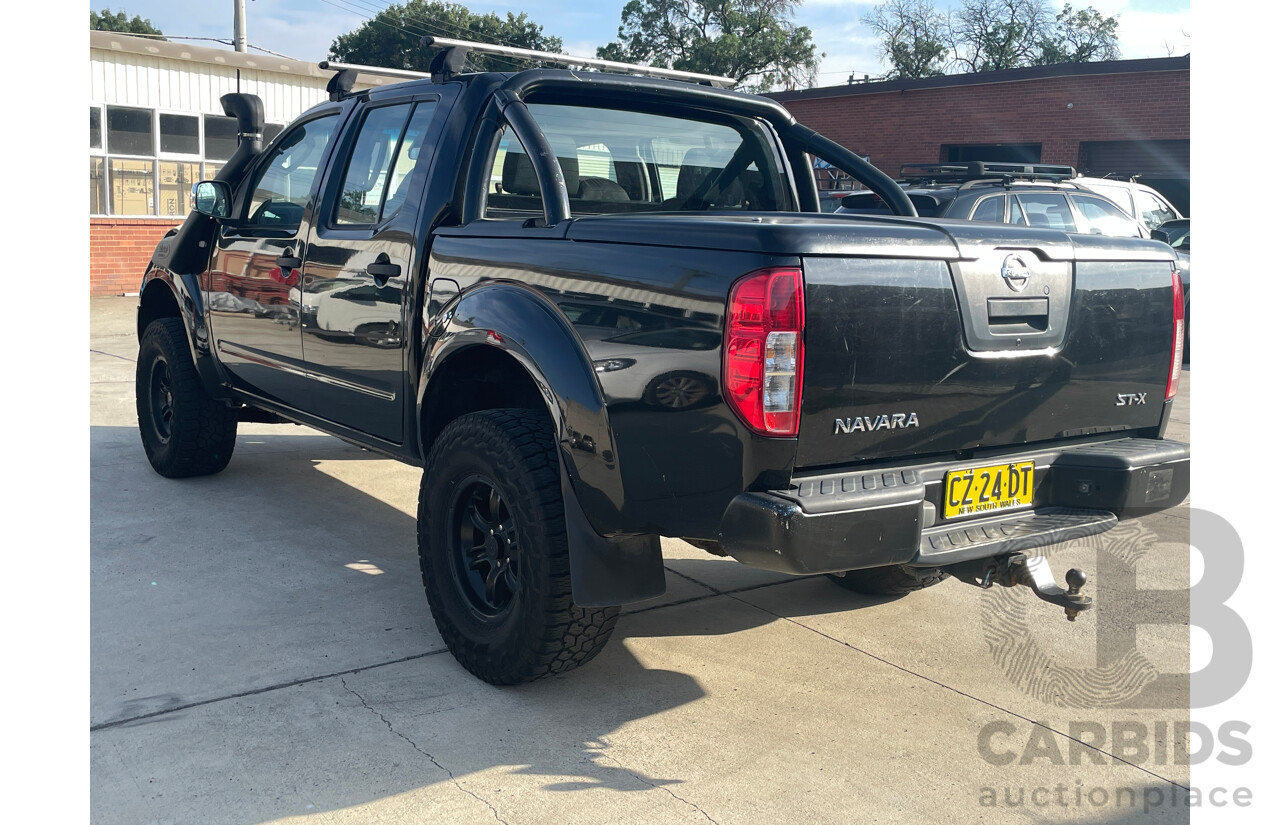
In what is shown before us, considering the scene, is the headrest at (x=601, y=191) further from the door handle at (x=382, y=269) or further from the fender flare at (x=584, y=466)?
the fender flare at (x=584, y=466)

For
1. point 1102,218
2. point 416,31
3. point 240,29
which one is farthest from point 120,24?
point 1102,218

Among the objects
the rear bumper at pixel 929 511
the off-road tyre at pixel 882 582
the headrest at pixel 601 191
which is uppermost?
the headrest at pixel 601 191

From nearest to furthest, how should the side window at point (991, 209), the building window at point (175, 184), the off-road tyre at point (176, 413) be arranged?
the off-road tyre at point (176, 413), the side window at point (991, 209), the building window at point (175, 184)

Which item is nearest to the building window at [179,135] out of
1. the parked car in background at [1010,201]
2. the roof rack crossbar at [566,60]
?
the parked car in background at [1010,201]

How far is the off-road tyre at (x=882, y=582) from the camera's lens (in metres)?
4.42

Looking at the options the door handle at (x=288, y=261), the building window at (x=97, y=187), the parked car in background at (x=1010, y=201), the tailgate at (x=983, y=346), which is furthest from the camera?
the building window at (x=97, y=187)

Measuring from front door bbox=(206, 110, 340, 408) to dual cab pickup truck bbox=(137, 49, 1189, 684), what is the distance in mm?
79

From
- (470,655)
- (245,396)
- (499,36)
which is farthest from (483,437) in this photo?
(499,36)

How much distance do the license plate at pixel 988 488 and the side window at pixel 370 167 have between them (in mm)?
2446

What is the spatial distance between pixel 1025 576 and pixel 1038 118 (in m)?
22.1

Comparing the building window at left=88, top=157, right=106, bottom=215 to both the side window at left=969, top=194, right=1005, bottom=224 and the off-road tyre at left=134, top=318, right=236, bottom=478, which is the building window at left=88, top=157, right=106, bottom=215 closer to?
the off-road tyre at left=134, top=318, right=236, bottom=478

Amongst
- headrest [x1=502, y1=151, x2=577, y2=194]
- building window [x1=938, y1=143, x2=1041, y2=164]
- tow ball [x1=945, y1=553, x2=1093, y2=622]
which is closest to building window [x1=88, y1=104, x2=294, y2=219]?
headrest [x1=502, y1=151, x2=577, y2=194]

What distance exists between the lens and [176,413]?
5805mm

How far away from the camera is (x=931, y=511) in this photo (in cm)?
305
